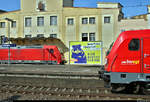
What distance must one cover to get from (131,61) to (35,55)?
25.4 metres

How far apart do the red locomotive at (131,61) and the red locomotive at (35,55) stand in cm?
2269

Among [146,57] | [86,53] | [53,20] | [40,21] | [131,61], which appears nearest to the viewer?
[146,57]

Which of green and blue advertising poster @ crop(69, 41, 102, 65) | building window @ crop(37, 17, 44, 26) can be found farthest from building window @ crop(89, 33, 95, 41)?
green and blue advertising poster @ crop(69, 41, 102, 65)

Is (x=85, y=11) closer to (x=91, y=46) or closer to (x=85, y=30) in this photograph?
(x=85, y=30)

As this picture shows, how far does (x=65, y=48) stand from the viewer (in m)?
38.4

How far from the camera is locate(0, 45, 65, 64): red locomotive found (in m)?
31.2

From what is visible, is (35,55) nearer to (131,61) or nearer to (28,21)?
(28,21)

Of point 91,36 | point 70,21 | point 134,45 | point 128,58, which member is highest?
point 70,21

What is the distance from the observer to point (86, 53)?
1956 cm

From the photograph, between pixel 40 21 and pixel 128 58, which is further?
pixel 40 21

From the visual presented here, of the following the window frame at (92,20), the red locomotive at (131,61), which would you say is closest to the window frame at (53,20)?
the window frame at (92,20)

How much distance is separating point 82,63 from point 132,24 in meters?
20.4

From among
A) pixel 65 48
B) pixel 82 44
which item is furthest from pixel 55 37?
pixel 82 44

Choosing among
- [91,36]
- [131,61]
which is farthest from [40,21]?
[131,61]
